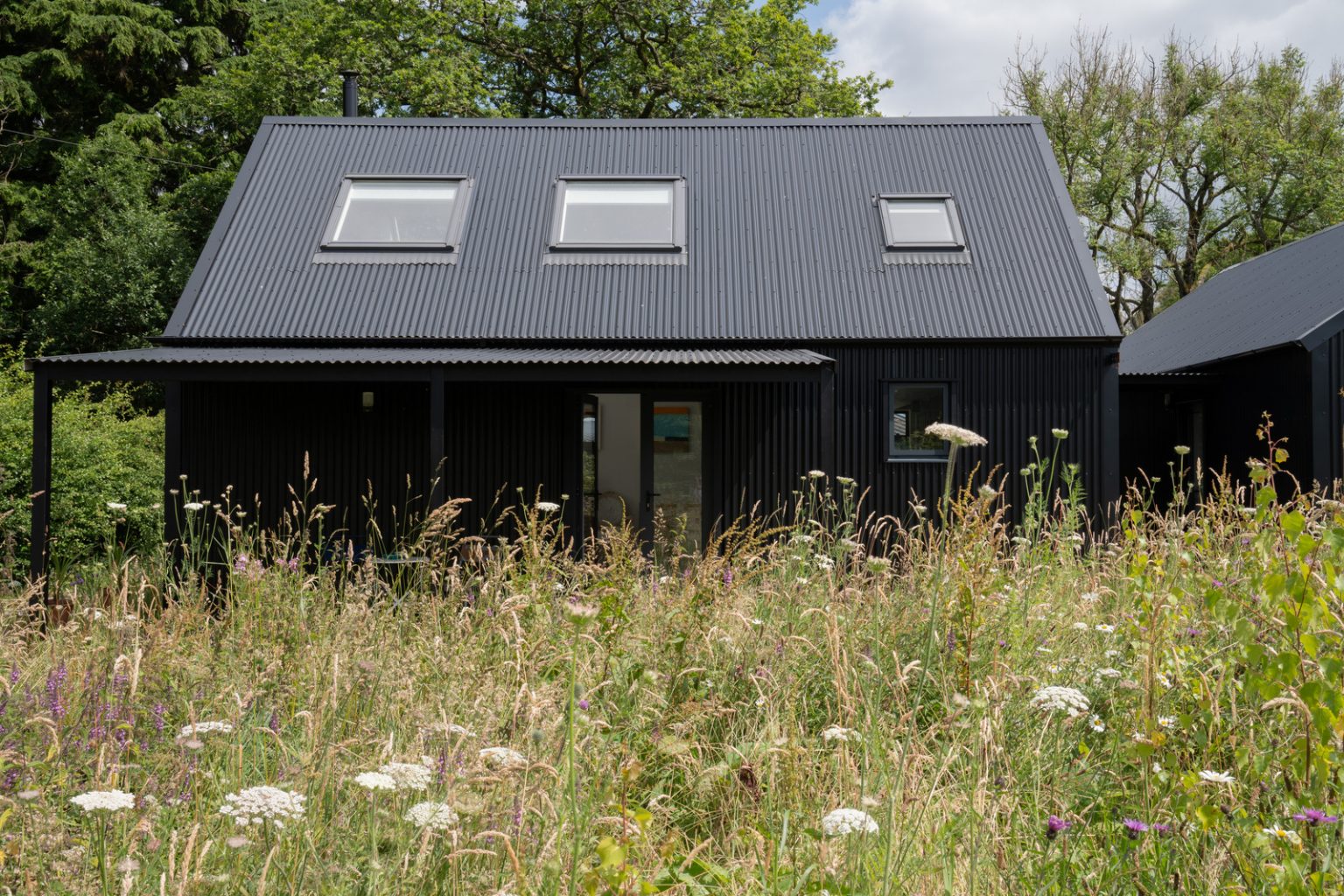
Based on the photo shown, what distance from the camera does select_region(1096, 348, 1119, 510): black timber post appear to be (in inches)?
426

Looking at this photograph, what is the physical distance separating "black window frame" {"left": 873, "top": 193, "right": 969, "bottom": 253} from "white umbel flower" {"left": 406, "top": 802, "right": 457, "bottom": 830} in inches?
404

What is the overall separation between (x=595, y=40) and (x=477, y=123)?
384 inches

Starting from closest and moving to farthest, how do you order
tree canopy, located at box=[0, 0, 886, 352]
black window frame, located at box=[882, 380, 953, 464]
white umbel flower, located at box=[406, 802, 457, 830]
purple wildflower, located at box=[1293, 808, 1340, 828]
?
white umbel flower, located at box=[406, 802, 457, 830], purple wildflower, located at box=[1293, 808, 1340, 828], black window frame, located at box=[882, 380, 953, 464], tree canopy, located at box=[0, 0, 886, 352]

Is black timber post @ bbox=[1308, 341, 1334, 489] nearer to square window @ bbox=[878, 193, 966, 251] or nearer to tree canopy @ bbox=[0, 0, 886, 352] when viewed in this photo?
square window @ bbox=[878, 193, 966, 251]

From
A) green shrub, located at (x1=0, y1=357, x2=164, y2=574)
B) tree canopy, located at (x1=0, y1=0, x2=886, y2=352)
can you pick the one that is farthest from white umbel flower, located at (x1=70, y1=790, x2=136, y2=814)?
tree canopy, located at (x1=0, y1=0, x2=886, y2=352)

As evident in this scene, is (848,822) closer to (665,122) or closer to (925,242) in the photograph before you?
(925,242)

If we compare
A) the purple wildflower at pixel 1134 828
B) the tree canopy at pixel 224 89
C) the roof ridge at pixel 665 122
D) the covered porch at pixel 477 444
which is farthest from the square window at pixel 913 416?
the tree canopy at pixel 224 89

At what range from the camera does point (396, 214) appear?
12078mm

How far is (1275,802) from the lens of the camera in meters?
2.82

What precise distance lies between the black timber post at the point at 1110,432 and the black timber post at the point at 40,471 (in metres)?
9.44

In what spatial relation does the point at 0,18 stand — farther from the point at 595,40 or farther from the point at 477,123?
the point at 477,123

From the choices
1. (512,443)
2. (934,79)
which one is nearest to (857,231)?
(512,443)

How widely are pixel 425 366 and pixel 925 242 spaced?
5.59 meters

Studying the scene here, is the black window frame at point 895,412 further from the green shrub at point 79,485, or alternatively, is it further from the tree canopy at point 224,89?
the tree canopy at point 224,89
